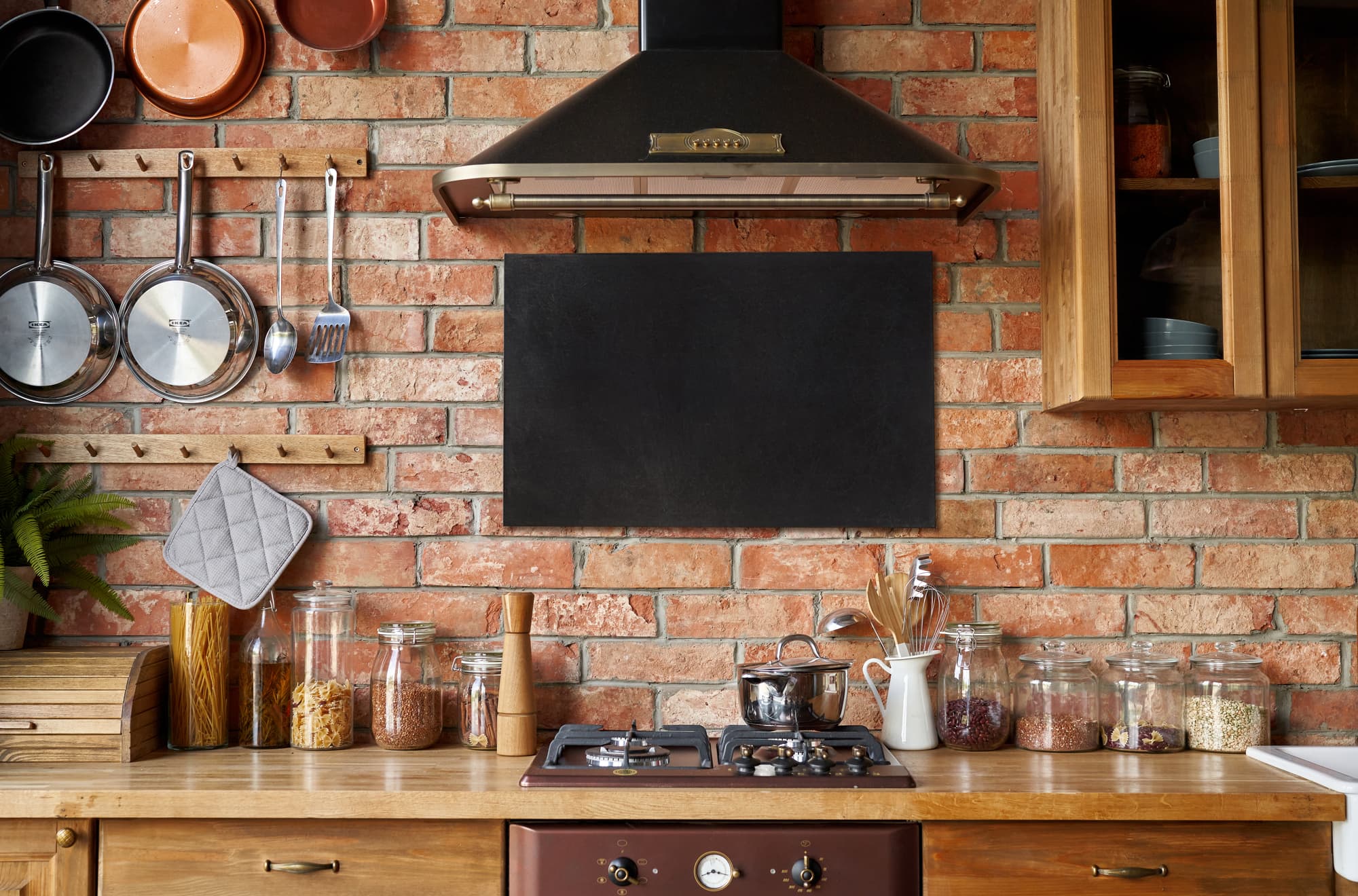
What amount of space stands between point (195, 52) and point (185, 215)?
34 centimetres

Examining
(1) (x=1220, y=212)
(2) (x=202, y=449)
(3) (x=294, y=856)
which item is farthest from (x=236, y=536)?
(1) (x=1220, y=212)

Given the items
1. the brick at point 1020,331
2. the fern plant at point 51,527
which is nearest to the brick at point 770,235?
the brick at point 1020,331

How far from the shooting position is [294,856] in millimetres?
1625

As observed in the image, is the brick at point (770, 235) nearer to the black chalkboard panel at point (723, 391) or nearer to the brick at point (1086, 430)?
the black chalkboard panel at point (723, 391)

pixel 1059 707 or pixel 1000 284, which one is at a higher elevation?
pixel 1000 284

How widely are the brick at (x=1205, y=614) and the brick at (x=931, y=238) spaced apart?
2.50ft

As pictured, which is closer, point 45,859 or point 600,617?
point 45,859

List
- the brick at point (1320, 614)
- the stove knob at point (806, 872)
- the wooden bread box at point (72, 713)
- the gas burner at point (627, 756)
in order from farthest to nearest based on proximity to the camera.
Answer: the brick at point (1320, 614) < the wooden bread box at point (72, 713) < the gas burner at point (627, 756) < the stove knob at point (806, 872)

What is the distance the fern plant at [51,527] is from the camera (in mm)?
1940

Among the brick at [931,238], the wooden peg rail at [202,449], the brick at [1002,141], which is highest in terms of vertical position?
the brick at [1002,141]

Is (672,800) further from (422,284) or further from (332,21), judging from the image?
(332,21)

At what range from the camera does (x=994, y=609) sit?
6.87ft

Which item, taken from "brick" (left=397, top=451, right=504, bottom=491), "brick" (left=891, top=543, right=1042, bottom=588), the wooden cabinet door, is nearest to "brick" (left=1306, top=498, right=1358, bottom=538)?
"brick" (left=891, top=543, right=1042, bottom=588)

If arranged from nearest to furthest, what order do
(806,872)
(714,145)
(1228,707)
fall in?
(806,872) → (714,145) → (1228,707)
